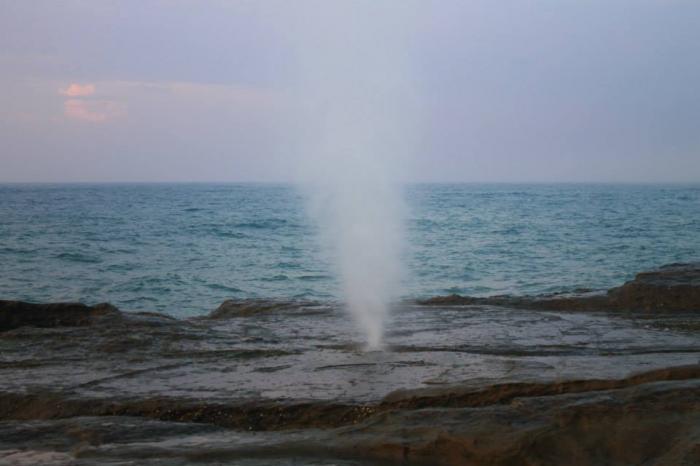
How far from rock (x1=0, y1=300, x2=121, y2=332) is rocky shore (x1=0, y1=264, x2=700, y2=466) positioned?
0.02 meters

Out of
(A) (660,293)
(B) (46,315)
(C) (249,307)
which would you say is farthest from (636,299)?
(B) (46,315)

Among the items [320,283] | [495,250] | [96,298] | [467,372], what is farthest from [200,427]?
[495,250]

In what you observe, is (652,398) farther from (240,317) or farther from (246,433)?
(240,317)

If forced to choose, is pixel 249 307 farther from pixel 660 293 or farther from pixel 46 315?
pixel 660 293

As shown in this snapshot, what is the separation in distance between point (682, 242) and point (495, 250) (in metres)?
6.76

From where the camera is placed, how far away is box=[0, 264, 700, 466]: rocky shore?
4016mm

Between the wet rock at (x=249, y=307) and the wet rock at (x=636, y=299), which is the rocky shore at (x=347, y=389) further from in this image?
the wet rock at (x=249, y=307)

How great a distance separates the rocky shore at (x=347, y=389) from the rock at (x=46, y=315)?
0.02 m

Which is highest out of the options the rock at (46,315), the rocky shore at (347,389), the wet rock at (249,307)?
the rocky shore at (347,389)

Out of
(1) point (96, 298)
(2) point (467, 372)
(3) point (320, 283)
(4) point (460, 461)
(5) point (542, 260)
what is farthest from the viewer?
(5) point (542, 260)

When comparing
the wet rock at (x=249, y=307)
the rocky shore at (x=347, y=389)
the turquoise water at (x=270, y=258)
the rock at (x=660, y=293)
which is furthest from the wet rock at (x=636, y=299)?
the turquoise water at (x=270, y=258)

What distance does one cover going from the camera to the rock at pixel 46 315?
336 inches

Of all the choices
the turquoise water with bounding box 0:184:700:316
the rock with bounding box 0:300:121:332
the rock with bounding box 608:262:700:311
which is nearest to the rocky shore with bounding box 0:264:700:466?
the rock with bounding box 0:300:121:332

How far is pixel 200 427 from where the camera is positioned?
183 inches
